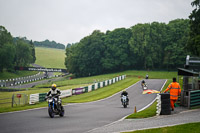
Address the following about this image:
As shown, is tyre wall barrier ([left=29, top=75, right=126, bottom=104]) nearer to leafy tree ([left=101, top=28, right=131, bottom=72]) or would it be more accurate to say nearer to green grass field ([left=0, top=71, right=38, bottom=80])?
leafy tree ([left=101, top=28, right=131, bottom=72])

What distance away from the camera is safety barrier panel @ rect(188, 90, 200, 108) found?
635 inches

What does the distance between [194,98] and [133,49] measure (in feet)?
271

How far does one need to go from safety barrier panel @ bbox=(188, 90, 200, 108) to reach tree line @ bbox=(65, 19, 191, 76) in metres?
73.4

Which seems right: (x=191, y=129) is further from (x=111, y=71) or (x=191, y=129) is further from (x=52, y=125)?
(x=111, y=71)

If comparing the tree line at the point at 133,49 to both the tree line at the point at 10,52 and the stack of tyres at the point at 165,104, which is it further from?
the stack of tyres at the point at 165,104

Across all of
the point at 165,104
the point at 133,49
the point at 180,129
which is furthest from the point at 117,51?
the point at 180,129

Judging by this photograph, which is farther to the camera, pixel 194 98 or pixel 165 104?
pixel 194 98

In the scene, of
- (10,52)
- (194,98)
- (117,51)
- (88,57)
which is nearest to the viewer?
(194,98)

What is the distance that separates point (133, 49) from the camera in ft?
323

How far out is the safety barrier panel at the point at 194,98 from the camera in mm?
16141

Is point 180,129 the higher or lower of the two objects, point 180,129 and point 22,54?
the lower

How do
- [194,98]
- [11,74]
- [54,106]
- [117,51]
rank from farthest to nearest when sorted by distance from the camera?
[117,51], [11,74], [194,98], [54,106]

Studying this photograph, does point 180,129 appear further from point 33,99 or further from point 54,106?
point 33,99

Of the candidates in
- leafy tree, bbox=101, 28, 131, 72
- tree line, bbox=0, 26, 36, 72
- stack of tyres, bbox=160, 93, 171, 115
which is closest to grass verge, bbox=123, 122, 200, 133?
stack of tyres, bbox=160, 93, 171, 115
